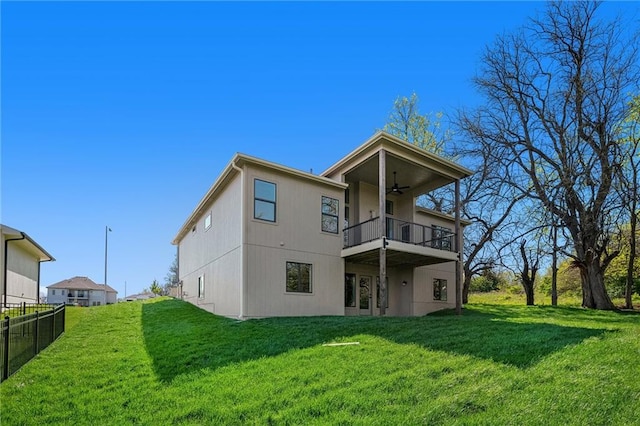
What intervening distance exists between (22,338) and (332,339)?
560 centimetres

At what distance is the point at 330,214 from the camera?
15.2 m

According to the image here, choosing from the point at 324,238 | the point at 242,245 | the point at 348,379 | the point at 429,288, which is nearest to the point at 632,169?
the point at 429,288

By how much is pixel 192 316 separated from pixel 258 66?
947 centimetres

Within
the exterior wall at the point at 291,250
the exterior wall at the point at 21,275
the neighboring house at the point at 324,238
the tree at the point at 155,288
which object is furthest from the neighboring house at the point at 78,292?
the exterior wall at the point at 291,250

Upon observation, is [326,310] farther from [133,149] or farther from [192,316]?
[133,149]

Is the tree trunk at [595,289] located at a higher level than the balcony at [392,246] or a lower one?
lower

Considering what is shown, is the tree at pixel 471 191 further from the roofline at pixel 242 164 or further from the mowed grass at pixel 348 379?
the mowed grass at pixel 348 379

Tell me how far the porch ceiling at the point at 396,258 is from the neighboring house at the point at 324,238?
0.12 ft

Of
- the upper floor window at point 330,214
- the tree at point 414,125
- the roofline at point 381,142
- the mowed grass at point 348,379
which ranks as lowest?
the mowed grass at point 348,379

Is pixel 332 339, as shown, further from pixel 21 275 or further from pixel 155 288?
pixel 155 288

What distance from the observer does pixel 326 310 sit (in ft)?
47.4

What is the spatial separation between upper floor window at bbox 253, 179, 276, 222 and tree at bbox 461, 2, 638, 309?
11.5 metres

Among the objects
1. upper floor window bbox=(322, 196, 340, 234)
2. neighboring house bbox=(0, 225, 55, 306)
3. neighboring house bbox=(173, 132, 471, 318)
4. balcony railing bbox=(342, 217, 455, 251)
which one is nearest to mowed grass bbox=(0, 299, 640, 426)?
neighboring house bbox=(173, 132, 471, 318)

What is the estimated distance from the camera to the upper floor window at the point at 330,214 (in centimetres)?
1502
